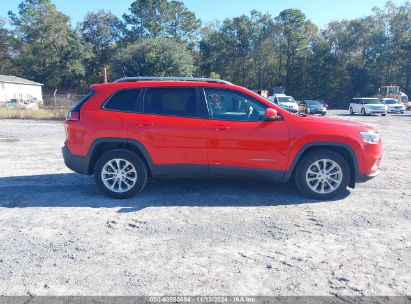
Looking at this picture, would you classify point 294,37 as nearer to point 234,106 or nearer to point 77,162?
point 234,106

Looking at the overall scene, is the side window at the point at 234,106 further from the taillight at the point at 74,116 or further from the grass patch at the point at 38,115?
the grass patch at the point at 38,115

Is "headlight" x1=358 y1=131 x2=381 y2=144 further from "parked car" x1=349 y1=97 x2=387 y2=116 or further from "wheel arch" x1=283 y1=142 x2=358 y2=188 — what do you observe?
"parked car" x1=349 y1=97 x2=387 y2=116

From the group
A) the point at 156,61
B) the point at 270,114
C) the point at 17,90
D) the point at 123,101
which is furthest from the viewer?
the point at 17,90

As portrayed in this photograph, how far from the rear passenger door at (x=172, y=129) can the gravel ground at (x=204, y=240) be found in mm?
586

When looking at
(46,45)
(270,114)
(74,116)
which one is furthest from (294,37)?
(74,116)

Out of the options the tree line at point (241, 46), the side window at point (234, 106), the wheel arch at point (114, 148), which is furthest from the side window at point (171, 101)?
the tree line at point (241, 46)

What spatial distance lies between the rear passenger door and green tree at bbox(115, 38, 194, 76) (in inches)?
1089

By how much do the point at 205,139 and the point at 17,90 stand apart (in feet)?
168

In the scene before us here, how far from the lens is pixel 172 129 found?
5.31 m

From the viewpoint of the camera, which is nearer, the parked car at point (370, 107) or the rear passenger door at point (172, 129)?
the rear passenger door at point (172, 129)

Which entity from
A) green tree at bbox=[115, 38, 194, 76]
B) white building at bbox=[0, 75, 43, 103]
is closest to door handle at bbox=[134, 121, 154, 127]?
green tree at bbox=[115, 38, 194, 76]

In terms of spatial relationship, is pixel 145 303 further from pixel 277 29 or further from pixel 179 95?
pixel 277 29

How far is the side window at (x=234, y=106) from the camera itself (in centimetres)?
536

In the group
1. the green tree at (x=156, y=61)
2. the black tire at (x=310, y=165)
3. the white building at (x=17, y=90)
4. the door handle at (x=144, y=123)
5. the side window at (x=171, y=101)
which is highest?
the green tree at (x=156, y=61)
